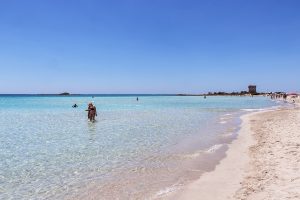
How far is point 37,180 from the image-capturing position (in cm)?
1041

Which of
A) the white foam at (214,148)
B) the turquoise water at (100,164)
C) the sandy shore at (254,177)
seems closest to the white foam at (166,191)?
the turquoise water at (100,164)

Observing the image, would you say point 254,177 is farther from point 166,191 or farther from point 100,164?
point 100,164

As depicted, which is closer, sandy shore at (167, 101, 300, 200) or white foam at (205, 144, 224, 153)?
sandy shore at (167, 101, 300, 200)

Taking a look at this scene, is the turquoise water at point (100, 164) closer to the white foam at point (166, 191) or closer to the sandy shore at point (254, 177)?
the white foam at point (166, 191)

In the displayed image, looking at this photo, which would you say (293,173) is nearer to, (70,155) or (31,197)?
(31,197)

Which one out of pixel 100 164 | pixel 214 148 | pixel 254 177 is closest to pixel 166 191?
pixel 254 177

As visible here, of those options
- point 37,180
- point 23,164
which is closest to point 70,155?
point 23,164

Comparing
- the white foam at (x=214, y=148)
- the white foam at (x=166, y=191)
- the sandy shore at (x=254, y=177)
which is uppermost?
the sandy shore at (x=254, y=177)

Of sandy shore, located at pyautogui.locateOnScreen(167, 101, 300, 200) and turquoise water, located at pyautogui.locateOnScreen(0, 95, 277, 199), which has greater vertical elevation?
sandy shore, located at pyautogui.locateOnScreen(167, 101, 300, 200)

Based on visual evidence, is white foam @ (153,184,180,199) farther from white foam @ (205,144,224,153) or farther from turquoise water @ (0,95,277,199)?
white foam @ (205,144,224,153)

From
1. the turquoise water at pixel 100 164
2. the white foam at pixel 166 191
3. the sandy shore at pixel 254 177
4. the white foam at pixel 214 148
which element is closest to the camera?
the sandy shore at pixel 254 177

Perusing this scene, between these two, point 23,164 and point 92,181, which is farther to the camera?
point 23,164

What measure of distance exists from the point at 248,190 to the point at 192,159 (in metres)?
5.18

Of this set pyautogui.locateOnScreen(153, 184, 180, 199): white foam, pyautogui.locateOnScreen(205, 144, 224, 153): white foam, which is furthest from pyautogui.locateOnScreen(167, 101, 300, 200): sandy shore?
pyautogui.locateOnScreen(205, 144, 224, 153): white foam
